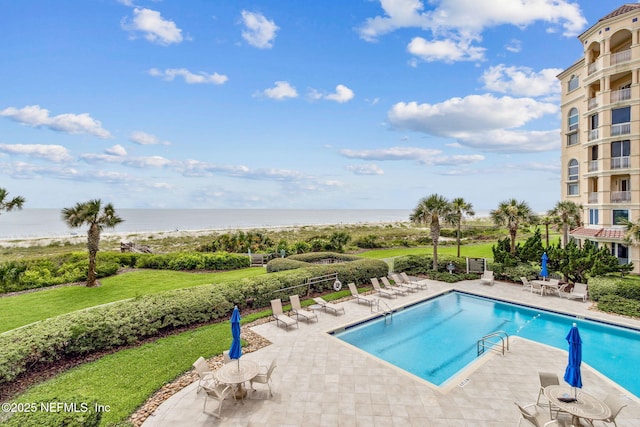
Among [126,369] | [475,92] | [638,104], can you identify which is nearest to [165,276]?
[126,369]

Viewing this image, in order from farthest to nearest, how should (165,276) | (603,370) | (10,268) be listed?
(165,276)
(10,268)
(603,370)

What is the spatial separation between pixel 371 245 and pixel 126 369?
97.9 ft

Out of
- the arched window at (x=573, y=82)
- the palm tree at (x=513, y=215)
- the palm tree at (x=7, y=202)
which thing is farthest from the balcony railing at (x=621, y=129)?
the palm tree at (x=7, y=202)

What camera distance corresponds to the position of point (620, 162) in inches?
819

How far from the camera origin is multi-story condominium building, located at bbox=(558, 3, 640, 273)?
2003cm

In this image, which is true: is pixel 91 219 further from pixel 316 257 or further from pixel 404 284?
pixel 404 284

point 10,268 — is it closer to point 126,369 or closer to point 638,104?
point 126,369

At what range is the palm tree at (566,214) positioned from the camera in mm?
23000

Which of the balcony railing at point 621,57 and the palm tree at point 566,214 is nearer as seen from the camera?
the balcony railing at point 621,57

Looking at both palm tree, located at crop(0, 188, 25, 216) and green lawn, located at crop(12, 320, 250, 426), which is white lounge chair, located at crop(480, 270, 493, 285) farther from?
palm tree, located at crop(0, 188, 25, 216)

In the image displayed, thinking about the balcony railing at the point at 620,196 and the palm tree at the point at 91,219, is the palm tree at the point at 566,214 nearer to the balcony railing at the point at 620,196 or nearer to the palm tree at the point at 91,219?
the balcony railing at the point at 620,196

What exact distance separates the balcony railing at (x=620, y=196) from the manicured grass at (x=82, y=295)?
26.0 m

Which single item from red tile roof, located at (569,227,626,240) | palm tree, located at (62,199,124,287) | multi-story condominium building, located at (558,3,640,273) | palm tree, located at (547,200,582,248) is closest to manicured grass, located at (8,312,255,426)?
palm tree, located at (62,199,124,287)

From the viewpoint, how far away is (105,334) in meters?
9.98
